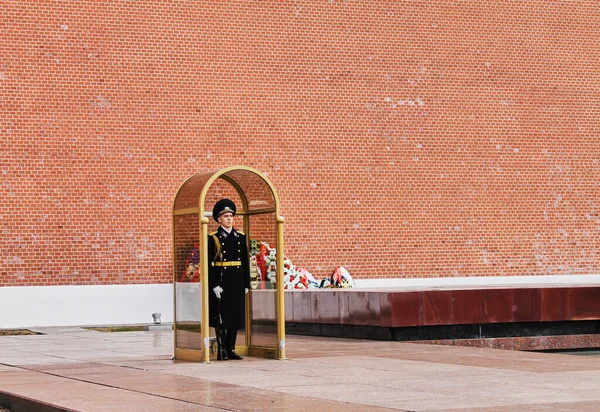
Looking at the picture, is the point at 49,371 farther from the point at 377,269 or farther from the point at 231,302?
the point at 377,269

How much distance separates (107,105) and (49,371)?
10.4 m

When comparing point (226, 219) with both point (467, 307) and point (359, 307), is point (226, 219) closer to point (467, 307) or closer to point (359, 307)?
point (359, 307)

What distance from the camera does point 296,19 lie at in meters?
22.1

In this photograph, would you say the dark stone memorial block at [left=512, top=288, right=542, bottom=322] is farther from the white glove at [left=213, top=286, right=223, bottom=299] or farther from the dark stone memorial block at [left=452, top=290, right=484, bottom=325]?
the white glove at [left=213, top=286, right=223, bottom=299]

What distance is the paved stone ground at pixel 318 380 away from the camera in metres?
7.74

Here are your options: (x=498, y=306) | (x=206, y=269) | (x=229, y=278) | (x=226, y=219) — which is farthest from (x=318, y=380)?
(x=498, y=306)

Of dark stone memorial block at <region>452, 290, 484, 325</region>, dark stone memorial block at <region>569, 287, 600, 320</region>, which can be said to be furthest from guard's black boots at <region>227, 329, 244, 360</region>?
dark stone memorial block at <region>569, 287, 600, 320</region>

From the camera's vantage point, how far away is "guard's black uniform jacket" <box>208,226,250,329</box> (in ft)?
38.3

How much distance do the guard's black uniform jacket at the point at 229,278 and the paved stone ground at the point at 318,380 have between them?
1.70 feet

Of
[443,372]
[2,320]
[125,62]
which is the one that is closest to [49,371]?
[443,372]

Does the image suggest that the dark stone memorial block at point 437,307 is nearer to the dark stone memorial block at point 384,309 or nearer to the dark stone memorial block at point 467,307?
the dark stone memorial block at point 467,307

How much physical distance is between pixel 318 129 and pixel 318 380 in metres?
13.0

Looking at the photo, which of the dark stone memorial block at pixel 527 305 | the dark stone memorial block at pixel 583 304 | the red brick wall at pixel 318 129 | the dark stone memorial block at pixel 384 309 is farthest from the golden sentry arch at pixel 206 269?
the red brick wall at pixel 318 129

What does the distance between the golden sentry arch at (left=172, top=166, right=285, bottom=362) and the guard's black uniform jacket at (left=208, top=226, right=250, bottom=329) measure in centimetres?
15
